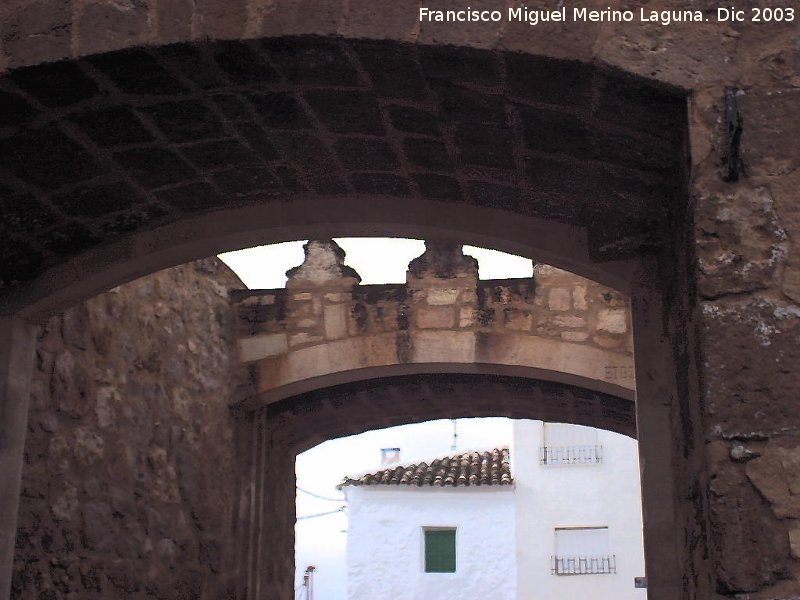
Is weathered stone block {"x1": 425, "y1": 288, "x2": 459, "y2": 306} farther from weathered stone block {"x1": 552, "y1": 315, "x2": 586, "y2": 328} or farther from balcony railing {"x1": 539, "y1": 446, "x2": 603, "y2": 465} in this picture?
balcony railing {"x1": 539, "y1": 446, "x2": 603, "y2": 465}

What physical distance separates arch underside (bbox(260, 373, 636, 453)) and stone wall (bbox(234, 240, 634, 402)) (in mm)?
521

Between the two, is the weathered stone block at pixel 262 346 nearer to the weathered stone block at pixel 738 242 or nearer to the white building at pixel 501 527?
the weathered stone block at pixel 738 242

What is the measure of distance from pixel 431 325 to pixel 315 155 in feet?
12.8

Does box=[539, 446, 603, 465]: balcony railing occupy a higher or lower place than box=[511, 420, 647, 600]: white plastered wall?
higher

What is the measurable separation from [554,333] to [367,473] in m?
11.6

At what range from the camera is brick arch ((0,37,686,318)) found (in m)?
2.51

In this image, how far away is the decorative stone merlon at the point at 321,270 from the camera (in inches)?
280

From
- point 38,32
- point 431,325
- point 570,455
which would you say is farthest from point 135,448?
point 570,455

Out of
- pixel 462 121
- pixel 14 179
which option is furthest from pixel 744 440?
pixel 14 179

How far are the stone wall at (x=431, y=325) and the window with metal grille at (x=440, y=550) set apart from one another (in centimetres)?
1105

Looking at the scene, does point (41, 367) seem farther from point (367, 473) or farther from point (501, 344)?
point (367, 473)

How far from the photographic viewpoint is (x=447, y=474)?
17.8m

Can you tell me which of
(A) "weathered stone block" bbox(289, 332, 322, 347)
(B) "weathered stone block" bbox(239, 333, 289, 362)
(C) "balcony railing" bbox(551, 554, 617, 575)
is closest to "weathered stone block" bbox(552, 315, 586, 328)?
(A) "weathered stone block" bbox(289, 332, 322, 347)

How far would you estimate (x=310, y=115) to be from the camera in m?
2.80
